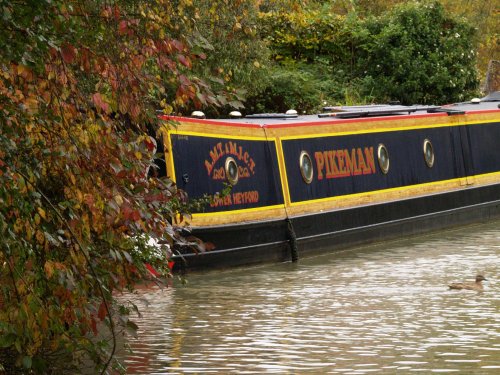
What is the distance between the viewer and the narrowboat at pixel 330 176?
48.3ft

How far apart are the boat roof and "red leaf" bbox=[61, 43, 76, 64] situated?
885 centimetres

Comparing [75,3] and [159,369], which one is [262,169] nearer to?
[159,369]

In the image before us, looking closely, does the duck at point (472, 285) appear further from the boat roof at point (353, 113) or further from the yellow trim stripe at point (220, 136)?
the boat roof at point (353, 113)

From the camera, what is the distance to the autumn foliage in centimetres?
584

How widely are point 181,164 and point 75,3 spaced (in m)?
8.19

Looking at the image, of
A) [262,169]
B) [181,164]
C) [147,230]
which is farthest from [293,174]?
[147,230]

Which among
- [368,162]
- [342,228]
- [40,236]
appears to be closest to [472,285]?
[342,228]

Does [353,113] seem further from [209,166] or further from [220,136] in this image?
[209,166]

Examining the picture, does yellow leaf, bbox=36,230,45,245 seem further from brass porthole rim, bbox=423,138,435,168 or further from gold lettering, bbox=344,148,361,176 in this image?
brass porthole rim, bbox=423,138,435,168

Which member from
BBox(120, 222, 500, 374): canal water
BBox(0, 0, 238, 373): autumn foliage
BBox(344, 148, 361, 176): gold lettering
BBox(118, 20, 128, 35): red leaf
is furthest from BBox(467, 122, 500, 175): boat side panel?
BBox(118, 20, 128, 35): red leaf

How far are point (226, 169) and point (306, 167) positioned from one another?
5.84 feet

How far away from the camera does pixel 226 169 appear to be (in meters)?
15.1

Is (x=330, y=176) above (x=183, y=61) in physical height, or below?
below

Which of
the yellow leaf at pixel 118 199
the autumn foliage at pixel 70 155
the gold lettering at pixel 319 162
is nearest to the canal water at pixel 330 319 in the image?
the autumn foliage at pixel 70 155
